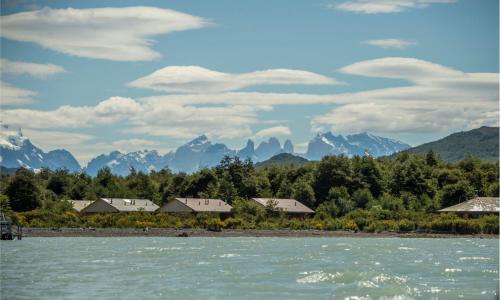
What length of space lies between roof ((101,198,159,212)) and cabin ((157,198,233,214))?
4360 mm

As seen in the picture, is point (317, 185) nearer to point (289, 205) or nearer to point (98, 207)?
point (289, 205)

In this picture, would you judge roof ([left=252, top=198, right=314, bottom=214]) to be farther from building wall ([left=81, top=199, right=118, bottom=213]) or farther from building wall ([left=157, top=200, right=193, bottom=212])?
building wall ([left=81, top=199, right=118, bottom=213])

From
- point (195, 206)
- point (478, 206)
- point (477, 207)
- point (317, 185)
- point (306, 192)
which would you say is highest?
point (317, 185)

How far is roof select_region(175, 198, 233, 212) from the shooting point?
11475 centimetres

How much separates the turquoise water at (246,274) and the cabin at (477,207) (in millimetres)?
41399

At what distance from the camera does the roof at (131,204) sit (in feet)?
393

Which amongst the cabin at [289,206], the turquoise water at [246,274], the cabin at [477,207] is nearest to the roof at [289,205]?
the cabin at [289,206]

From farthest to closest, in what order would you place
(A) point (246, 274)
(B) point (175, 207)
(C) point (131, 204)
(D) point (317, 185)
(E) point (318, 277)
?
1. (D) point (317, 185)
2. (C) point (131, 204)
3. (B) point (175, 207)
4. (A) point (246, 274)
5. (E) point (318, 277)

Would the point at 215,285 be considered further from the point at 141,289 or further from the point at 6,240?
the point at 6,240

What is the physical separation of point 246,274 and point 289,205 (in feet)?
250

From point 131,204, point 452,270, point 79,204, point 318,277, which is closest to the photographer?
point 318,277

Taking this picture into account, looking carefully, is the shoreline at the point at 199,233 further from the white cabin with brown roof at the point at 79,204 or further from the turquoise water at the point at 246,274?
the turquoise water at the point at 246,274

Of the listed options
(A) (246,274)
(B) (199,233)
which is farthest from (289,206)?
(A) (246,274)

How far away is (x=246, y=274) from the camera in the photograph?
4062 centimetres
